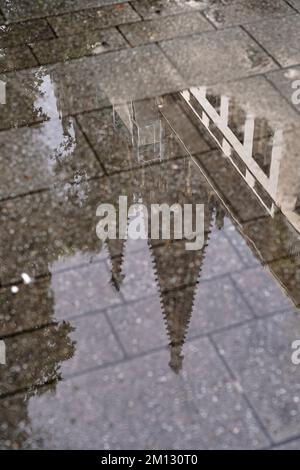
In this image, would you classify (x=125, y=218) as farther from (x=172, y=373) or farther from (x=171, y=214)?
(x=172, y=373)

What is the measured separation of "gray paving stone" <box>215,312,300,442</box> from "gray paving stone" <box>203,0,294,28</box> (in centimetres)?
615

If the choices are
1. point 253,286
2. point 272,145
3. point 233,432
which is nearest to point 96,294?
point 253,286

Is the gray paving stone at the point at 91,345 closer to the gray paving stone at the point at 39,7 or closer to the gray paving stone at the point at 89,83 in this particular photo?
the gray paving stone at the point at 89,83

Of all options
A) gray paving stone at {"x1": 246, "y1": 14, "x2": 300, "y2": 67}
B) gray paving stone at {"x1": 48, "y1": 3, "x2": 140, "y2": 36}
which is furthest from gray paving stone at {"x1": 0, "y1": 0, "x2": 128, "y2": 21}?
gray paving stone at {"x1": 246, "y1": 14, "x2": 300, "y2": 67}

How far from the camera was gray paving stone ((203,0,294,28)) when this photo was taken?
38.3 ft

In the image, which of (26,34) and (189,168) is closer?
(189,168)

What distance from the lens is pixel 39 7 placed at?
481 inches

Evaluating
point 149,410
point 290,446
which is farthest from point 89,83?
point 290,446

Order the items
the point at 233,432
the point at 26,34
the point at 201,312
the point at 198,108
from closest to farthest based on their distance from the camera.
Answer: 1. the point at 233,432
2. the point at 201,312
3. the point at 198,108
4. the point at 26,34

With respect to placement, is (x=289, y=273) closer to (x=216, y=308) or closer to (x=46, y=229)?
(x=216, y=308)

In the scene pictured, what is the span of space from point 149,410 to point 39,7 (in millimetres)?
8152

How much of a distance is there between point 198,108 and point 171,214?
214 cm

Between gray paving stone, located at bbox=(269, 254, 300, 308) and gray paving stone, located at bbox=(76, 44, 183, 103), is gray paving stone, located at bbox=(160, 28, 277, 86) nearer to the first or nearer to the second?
gray paving stone, located at bbox=(76, 44, 183, 103)

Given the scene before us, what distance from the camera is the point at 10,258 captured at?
307 inches
